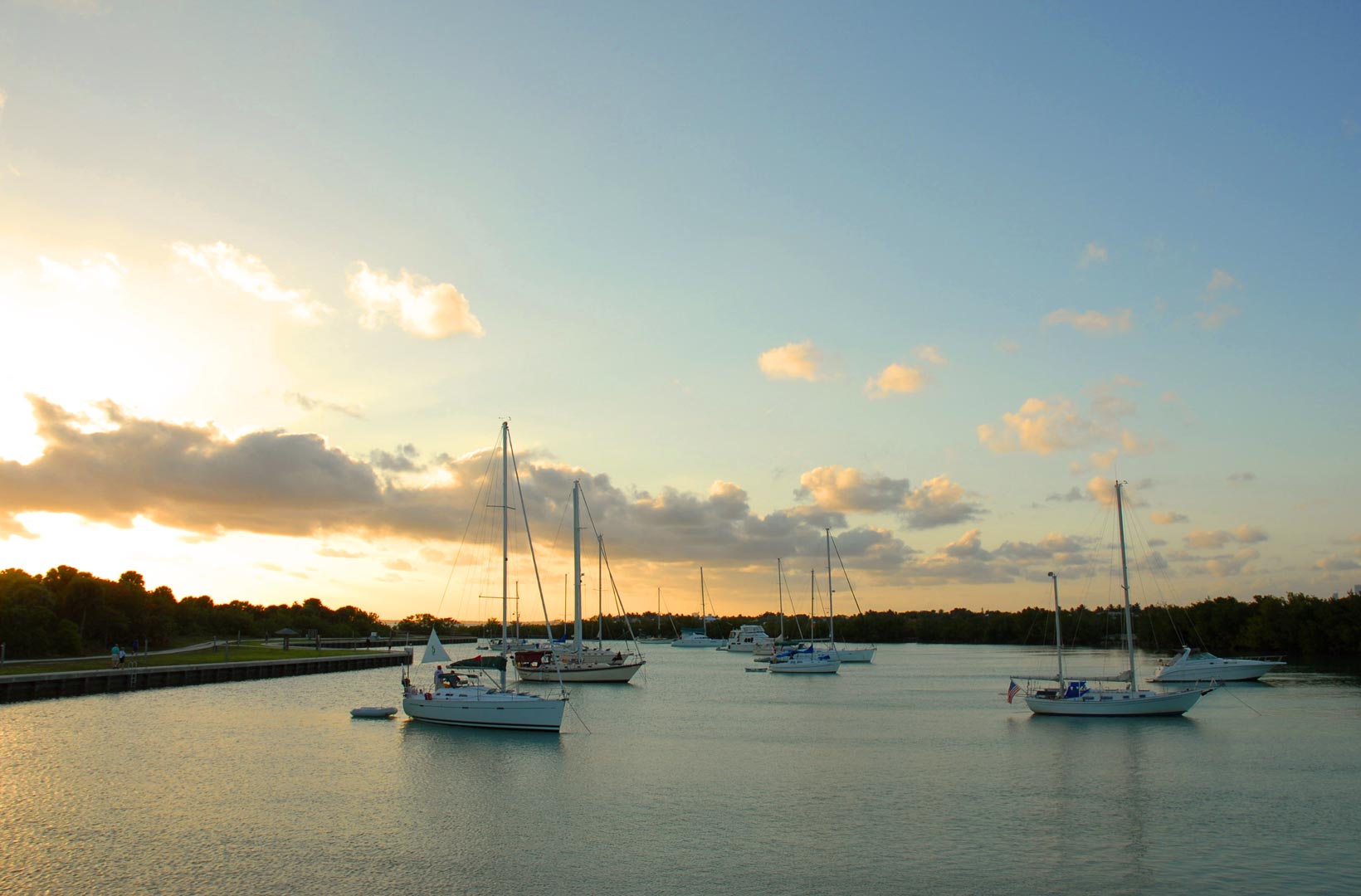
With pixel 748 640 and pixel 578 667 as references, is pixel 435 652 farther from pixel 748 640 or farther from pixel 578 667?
pixel 748 640

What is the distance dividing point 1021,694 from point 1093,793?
43046mm

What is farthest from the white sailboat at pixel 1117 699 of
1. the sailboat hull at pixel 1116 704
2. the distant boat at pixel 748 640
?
the distant boat at pixel 748 640

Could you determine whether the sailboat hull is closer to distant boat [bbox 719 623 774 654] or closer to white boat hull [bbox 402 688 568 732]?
white boat hull [bbox 402 688 568 732]

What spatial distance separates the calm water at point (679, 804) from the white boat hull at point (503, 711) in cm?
94

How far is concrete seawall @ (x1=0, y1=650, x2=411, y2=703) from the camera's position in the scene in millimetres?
64000

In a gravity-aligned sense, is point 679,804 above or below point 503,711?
below

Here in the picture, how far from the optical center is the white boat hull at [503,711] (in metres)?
48.8

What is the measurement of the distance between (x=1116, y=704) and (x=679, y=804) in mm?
34985

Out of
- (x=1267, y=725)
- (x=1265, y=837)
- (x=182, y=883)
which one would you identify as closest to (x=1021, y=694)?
(x=1267, y=725)

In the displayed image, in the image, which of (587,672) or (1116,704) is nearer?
(1116,704)

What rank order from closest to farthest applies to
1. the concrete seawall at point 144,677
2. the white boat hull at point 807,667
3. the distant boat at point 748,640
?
the concrete seawall at point 144,677
the white boat hull at point 807,667
the distant boat at point 748,640

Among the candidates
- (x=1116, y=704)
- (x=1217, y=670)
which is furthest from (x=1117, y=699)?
(x=1217, y=670)

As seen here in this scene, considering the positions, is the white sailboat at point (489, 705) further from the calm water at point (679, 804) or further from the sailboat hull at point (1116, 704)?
the sailboat hull at point (1116, 704)

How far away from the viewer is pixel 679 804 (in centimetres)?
3241
